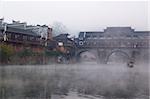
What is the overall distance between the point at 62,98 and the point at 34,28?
47.1ft

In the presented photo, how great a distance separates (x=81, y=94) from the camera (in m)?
4.70

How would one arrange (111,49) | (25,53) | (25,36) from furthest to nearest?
1. (111,49)
2. (25,36)
3. (25,53)

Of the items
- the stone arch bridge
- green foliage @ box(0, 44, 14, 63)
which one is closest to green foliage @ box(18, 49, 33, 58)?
green foliage @ box(0, 44, 14, 63)

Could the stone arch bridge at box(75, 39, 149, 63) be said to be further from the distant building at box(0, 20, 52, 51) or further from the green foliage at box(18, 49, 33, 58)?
the green foliage at box(18, 49, 33, 58)

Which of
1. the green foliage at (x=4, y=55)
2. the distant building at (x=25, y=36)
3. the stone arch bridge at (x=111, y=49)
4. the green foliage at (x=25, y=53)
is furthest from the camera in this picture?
the stone arch bridge at (x=111, y=49)

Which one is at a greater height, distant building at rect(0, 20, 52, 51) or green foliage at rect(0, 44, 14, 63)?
distant building at rect(0, 20, 52, 51)

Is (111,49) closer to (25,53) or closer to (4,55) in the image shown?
(25,53)

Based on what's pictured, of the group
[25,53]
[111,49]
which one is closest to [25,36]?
[25,53]

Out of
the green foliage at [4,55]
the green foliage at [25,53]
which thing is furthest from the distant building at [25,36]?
the green foliage at [4,55]

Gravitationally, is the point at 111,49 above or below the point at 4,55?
above

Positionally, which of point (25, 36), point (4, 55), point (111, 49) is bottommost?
point (4, 55)

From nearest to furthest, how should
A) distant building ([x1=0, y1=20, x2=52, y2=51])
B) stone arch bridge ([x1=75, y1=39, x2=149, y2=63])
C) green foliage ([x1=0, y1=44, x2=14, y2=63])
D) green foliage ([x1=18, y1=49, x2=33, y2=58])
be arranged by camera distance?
green foliage ([x1=0, y1=44, x2=14, y2=63]) < green foliage ([x1=18, y1=49, x2=33, y2=58]) < distant building ([x1=0, y1=20, x2=52, y2=51]) < stone arch bridge ([x1=75, y1=39, x2=149, y2=63])

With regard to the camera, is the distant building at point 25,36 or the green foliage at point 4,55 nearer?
the green foliage at point 4,55

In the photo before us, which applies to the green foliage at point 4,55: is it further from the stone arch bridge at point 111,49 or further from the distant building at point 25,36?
the stone arch bridge at point 111,49
